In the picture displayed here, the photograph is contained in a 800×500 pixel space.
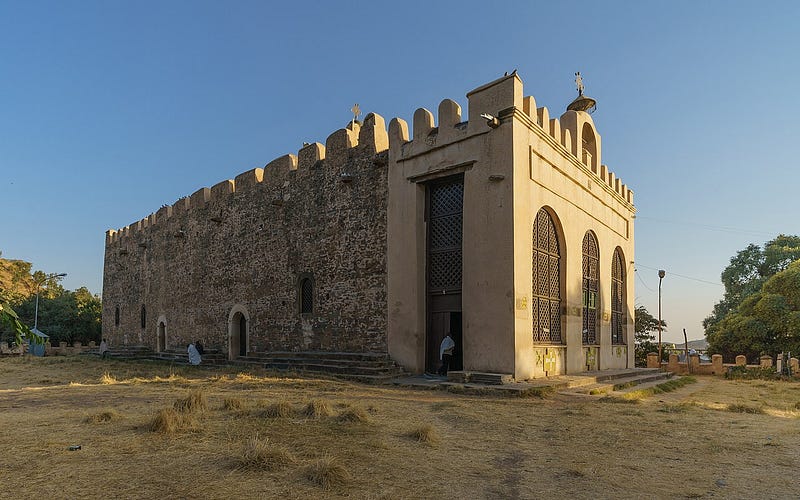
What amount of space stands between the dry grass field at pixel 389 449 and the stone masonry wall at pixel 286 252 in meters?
5.96

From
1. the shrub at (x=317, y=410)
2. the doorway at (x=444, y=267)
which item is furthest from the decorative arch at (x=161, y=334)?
the shrub at (x=317, y=410)

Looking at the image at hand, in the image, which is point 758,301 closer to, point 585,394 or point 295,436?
point 585,394

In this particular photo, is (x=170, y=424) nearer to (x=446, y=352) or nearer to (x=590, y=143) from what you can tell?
(x=446, y=352)

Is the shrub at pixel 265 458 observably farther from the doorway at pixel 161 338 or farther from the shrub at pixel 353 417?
the doorway at pixel 161 338

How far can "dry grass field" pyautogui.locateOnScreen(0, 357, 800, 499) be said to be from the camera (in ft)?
14.8

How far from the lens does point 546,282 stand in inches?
547

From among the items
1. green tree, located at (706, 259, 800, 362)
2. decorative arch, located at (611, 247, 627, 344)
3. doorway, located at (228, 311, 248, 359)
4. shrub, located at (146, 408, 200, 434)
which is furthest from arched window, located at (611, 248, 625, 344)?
shrub, located at (146, 408, 200, 434)

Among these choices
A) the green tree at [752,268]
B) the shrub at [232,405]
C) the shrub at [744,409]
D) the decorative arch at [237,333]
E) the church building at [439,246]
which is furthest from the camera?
the green tree at [752,268]

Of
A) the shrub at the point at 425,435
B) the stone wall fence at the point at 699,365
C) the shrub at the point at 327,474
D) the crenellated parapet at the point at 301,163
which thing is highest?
the crenellated parapet at the point at 301,163

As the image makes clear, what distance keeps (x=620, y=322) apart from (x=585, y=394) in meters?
9.90

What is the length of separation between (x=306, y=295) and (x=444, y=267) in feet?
17.9

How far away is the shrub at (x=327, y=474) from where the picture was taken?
176 inches

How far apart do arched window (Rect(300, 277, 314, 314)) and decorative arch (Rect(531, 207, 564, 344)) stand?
704 cm

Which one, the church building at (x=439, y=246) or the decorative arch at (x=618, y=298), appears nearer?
the church building at (x=439, y=246)
